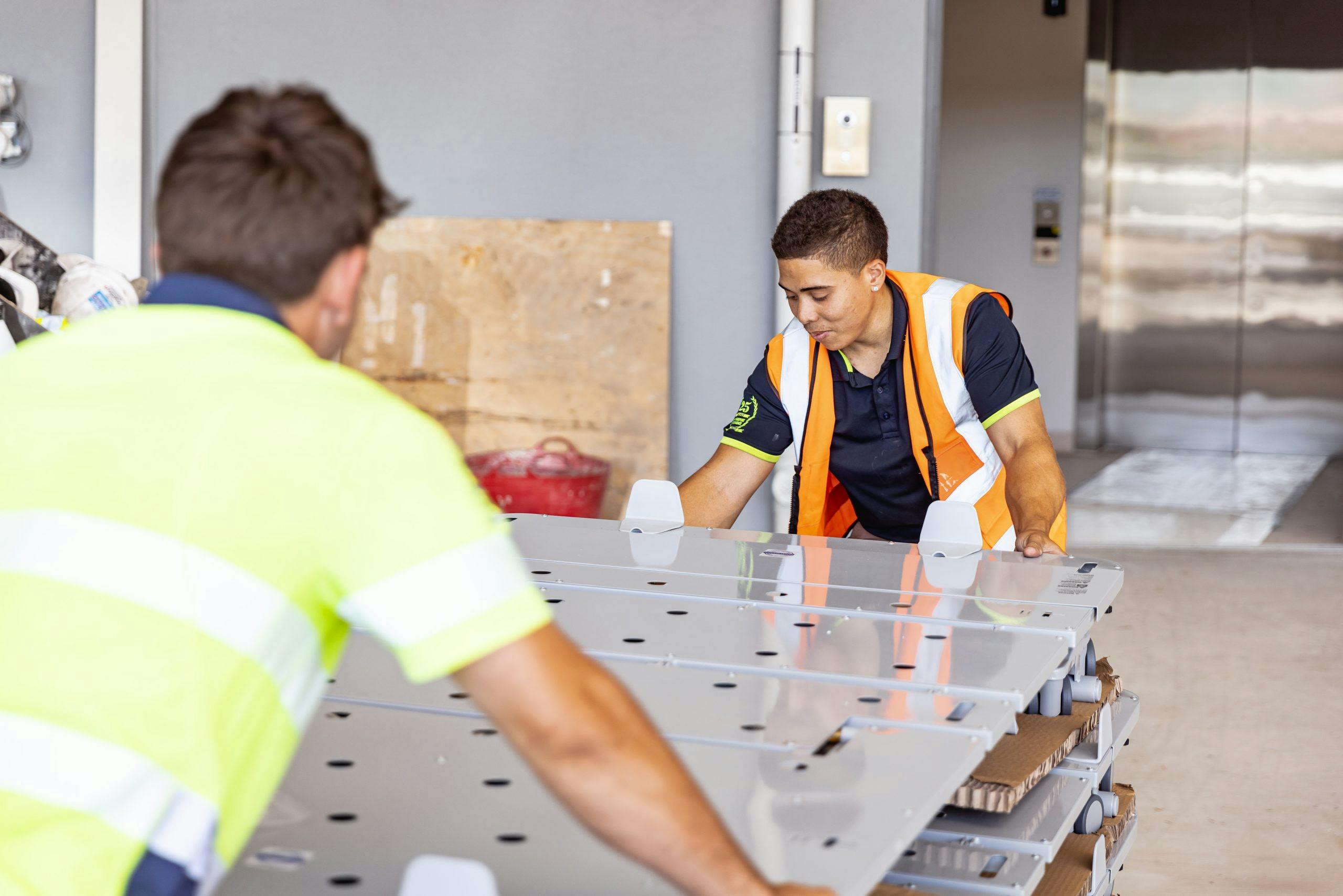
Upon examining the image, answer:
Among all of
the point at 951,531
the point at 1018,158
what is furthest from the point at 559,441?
the point at 1018,158

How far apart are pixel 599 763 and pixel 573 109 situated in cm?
330

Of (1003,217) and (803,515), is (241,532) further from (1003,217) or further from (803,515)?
(1003,217)

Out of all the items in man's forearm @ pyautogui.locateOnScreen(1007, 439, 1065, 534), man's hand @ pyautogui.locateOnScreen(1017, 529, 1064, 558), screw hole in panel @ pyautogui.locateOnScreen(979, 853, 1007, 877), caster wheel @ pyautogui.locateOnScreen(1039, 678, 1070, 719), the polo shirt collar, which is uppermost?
the polo shirt collar

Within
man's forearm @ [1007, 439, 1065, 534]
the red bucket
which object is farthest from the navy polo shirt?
the red bucket

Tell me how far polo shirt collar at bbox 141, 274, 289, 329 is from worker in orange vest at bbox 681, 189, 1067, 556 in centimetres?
165

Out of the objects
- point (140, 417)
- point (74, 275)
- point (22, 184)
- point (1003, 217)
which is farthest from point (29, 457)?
point (1003, 217)

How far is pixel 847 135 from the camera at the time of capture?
147 inches

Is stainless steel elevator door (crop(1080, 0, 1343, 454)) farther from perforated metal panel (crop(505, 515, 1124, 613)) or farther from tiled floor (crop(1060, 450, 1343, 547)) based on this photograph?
perforated metal panel (crop(505, 515, 1124, 613))

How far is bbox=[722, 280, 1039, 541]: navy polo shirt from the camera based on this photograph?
8.23 feet

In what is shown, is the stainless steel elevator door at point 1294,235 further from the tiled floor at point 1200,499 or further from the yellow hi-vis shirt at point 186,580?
the yellow hi-vis shirt at point 186,580

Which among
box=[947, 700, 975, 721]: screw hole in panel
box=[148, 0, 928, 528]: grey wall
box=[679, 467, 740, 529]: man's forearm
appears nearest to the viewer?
box=[947, 700, 975, 721]: screw hole in panel

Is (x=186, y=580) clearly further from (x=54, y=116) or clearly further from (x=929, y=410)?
(x=54, y=116)

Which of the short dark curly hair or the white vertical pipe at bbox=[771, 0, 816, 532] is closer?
the short dark curly hair

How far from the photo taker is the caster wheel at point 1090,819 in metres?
1.60
